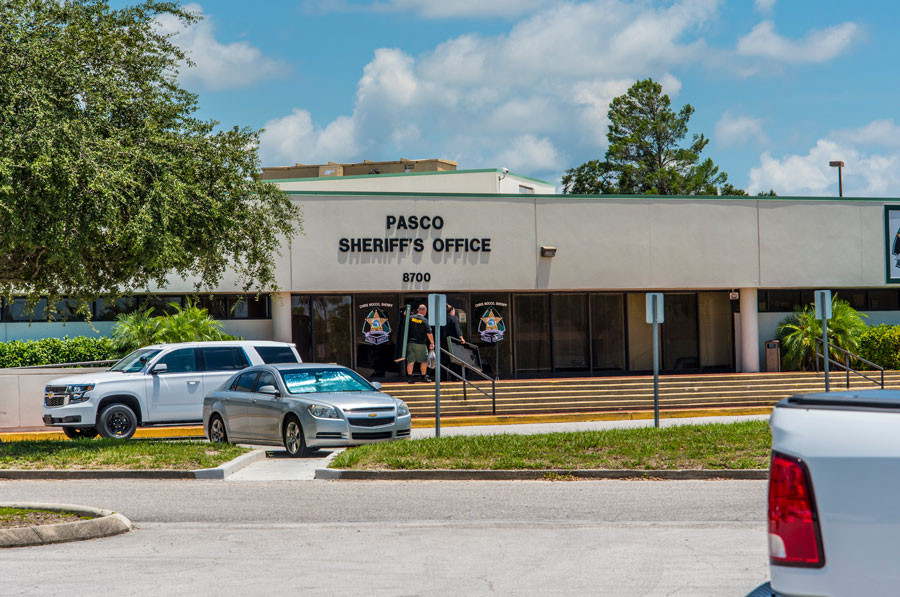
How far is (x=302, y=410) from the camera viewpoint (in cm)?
1659

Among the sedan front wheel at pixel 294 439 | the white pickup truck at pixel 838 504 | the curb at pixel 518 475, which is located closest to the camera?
the white pickup truck at pixel 838 504

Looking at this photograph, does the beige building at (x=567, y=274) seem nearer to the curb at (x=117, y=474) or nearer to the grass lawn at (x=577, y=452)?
the grass lawn at (x=577, y=452)

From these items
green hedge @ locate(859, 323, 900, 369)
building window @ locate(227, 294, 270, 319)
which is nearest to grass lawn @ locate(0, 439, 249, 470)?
building window @ locate(227, 294, 270, 319)

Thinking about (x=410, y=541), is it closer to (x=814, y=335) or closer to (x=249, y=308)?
(x=249, y=308)

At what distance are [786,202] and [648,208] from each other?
14.6 ft

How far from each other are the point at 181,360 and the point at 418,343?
8.49 metres

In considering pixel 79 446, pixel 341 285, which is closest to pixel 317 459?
pixel 79 446

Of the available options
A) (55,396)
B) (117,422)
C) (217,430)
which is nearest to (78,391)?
(55,396)

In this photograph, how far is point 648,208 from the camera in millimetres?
30906

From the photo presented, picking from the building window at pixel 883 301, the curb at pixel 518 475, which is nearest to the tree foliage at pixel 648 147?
the building window at pixel 883 301

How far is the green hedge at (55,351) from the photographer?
26750mm

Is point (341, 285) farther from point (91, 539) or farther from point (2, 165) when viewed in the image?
point (91, 539)

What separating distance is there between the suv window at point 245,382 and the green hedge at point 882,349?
1990 cm

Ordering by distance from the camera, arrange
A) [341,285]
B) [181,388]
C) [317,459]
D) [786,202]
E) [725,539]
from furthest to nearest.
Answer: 1. [786,202]
2. [341,285]
3. [181,388]
4. [317,459]
5. [725,539]
